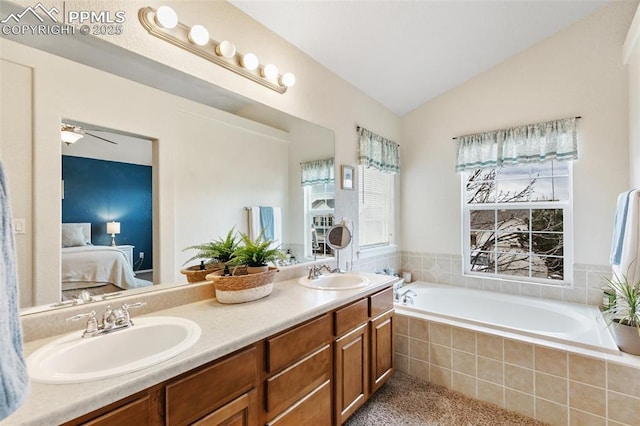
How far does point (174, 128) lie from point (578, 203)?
3302 millimetres

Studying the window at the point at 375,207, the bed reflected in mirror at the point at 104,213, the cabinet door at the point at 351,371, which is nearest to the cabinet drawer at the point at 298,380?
the cabinet door at the point at 351,371

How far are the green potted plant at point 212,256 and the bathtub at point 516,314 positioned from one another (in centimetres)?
158

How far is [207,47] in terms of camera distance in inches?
65.7

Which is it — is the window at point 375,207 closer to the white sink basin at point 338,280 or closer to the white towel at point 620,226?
the white sink basin at point 338,280

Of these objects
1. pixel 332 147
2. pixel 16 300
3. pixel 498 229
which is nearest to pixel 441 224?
pixel 498 229

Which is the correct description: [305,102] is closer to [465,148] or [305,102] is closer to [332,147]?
[332,147]

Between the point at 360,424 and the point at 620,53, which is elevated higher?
the point at 620,53

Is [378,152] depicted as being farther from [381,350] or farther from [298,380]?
[298,380]

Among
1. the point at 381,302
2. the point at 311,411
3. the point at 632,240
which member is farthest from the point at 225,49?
the point at 632,240

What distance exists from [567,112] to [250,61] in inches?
110

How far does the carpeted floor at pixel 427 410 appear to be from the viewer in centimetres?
189

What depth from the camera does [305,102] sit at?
92.7 inches

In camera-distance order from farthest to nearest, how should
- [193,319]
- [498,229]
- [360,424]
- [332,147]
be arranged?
1. [498,229]
2. [332,147]
3. [360,424]
4. [193,319]

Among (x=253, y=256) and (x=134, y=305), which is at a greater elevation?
(x=253, y=256)
